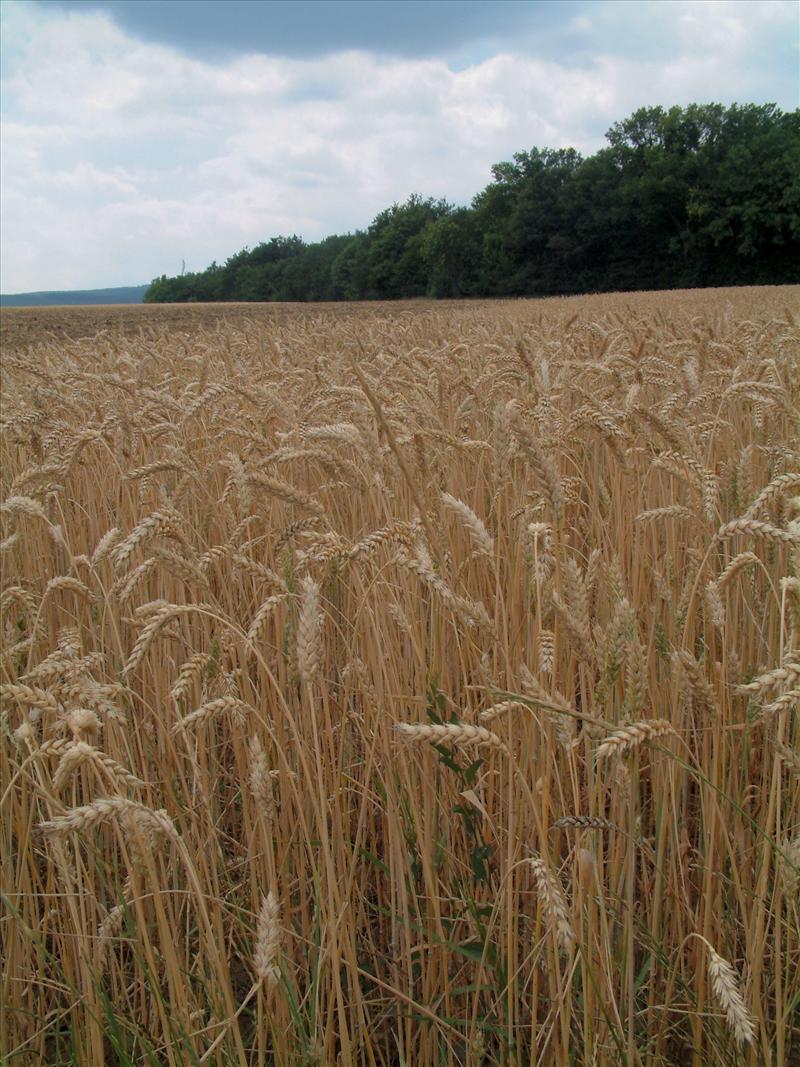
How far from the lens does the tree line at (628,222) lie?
1837 inches

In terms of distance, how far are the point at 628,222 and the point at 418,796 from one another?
55.9 meters

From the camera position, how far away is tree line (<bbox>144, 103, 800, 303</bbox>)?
46.7m

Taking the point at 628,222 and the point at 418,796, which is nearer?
the point at 418,796

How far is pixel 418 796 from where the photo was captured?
5.42 ft

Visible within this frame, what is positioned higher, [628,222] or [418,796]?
[628,222]

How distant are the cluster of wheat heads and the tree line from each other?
162 feet

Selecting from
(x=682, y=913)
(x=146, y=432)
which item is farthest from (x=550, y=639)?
(x=146, y=432)

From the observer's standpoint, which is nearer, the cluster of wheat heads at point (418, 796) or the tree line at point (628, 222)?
the cluster of wheat heads at point (418, 796)

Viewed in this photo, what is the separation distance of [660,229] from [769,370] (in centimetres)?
5394

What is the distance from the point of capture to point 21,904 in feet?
5.35

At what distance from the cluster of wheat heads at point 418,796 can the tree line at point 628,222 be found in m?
49.2

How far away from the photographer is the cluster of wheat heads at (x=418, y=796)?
1112 millimetres

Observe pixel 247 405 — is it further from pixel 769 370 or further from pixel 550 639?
pixel 550 639

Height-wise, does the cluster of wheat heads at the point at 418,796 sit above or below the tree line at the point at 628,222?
below
